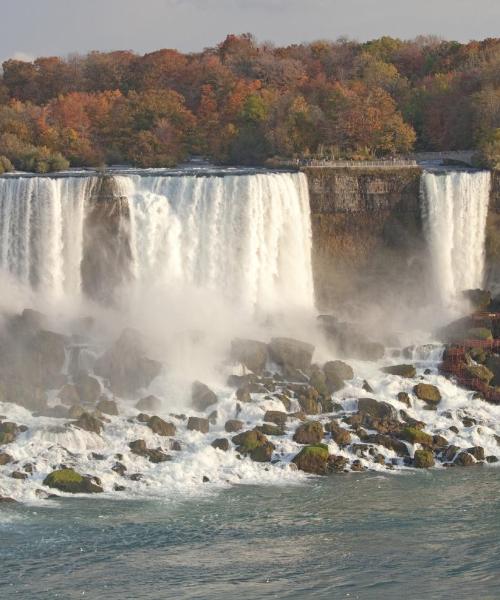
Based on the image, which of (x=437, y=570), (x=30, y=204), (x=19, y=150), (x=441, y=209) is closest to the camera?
(x=437, y=570)

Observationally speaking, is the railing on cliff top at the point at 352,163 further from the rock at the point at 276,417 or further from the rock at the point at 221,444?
the rock at the point at 221,444

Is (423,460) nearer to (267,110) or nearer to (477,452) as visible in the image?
(477,452)

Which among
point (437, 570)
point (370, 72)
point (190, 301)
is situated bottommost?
point (437, 570)

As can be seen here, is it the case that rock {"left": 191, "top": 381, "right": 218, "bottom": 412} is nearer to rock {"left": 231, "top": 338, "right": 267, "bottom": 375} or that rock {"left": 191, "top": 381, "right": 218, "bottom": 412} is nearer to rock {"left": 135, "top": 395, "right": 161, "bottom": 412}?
rock {"left": 135, "top": 395, "right": 161, "bottom": 412}

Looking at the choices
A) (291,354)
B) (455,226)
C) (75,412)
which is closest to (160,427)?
(75,412)

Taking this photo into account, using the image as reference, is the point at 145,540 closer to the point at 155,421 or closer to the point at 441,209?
the point at 155,421

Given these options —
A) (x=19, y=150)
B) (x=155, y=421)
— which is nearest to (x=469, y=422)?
(x=155, y=421)
